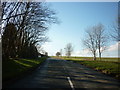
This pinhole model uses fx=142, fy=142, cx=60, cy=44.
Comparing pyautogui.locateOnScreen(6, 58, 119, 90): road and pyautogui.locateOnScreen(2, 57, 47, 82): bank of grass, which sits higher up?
pyautogui.locateOnScreen(2, 57, 47, 82): bank of grass

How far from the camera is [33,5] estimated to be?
62.4ft

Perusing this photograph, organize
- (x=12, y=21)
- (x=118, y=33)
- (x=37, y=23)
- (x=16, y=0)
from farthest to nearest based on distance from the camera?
(x=118, y=33)
(x=37, y=23)
(x=12, y=21)
(x=16, y=0)

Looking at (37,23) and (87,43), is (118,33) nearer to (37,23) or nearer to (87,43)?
(37,23)

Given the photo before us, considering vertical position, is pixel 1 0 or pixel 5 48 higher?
pixel 1 0

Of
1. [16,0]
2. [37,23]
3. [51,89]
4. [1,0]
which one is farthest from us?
[37,23]

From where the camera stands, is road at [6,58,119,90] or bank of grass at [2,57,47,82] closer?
road at [6,58,119,90]

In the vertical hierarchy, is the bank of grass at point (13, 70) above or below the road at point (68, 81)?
above

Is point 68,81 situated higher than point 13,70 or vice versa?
point 13,70

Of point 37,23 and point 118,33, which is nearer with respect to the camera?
point 37,23

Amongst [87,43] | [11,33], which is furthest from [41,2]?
[87,43]

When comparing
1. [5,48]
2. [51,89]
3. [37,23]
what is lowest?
[51,89]

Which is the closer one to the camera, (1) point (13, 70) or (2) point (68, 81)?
(2) point (68, 81)

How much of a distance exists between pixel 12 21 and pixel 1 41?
3.07 metres

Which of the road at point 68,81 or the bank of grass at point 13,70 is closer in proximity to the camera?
the road at point 68,81
